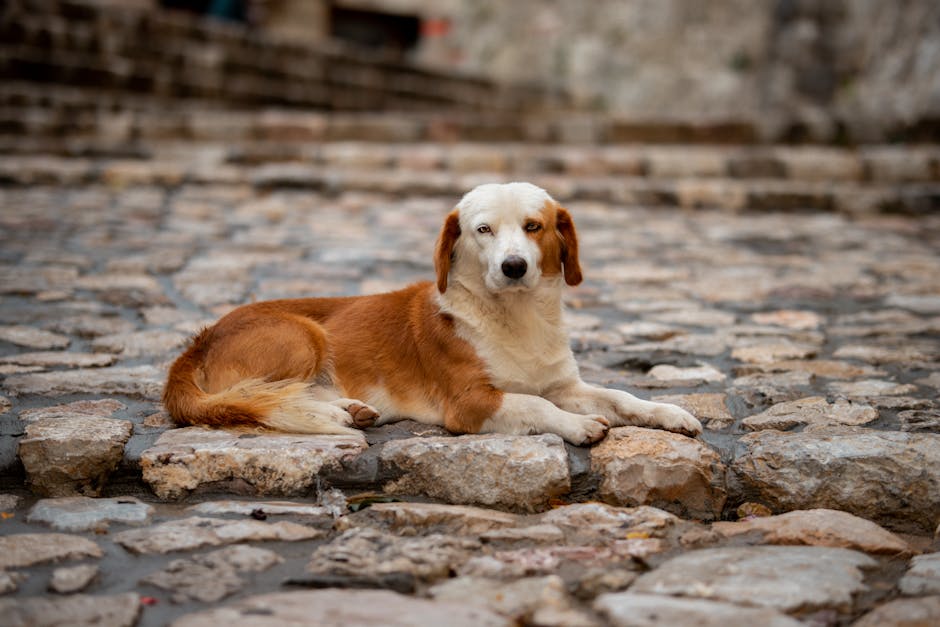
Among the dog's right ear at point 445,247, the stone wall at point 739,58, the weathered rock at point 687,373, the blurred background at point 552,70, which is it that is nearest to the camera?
the dog's right ear at point 445,247

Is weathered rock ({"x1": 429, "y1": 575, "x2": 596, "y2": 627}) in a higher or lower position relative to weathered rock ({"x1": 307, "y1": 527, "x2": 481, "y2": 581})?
higher

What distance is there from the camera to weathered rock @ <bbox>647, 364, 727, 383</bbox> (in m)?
3.81

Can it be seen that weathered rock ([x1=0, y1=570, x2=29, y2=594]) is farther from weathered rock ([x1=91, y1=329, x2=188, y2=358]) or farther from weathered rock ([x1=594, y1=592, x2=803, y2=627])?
weathered rock ([x1=91, y1=329, x2=188, y2=358])

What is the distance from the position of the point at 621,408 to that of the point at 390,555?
109cm

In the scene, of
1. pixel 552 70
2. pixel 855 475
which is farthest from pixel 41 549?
pixel 552 70

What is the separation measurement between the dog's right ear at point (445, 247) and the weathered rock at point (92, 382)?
3.94ft

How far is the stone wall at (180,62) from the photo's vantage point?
39.4 feet

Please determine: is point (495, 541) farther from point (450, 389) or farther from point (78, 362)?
point (78, 362)

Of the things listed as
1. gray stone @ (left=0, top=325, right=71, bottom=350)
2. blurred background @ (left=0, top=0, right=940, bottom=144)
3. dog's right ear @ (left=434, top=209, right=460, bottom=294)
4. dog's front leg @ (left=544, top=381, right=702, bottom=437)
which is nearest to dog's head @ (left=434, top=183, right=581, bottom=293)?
dog's right ear @ (left=434, top=209, right=460, bottom=294)

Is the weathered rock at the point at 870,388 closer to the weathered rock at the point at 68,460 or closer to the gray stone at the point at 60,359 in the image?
the weathered rock at the point at 68,460

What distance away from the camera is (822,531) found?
2.54 metres

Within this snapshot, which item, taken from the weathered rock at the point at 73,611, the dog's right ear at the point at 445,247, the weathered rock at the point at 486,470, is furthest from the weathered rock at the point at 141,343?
the weathered rock at the point at 73,611

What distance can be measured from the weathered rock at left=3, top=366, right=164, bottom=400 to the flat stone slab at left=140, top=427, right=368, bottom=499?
0.73 meters

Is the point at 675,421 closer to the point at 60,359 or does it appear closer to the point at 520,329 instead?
the point at 520,329
